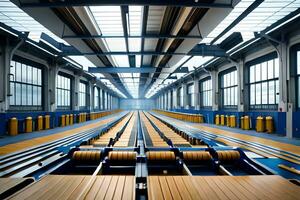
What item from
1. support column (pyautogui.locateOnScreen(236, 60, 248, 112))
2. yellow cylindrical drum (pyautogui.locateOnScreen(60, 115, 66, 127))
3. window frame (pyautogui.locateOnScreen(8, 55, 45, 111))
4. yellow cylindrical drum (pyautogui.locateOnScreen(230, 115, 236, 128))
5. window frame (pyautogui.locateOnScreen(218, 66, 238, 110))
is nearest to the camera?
window frame (pyautogui.locateOnScreen(8, 55, 45, 111))

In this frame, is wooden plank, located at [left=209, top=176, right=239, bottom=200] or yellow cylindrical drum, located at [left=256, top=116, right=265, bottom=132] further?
yellow cylindrical drum, located at [left=256, top=116, right=265, bottom=132]

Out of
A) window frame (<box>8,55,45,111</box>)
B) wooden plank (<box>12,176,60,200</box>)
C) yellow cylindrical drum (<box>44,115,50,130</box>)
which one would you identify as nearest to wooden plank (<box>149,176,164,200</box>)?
wooden plank (<box>12,176,60,200</box>)

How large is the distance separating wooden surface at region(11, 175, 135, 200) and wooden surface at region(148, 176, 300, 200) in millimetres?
414

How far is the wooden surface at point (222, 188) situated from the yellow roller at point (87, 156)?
6.95 ft

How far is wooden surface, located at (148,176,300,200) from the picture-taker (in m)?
2.94

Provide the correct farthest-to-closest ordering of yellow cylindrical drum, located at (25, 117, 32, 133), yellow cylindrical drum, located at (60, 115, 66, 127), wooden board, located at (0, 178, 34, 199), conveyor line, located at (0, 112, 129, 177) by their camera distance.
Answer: yellow cylindrical drum, located at (60, 115, 66, 127), yellow cylindrical drum, located at (25, 117, 32, 133), conveyor line, located at (0, 112, 129, 177), wooden board, located at (0, 178, 34, 199)

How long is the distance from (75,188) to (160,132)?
7.56 m

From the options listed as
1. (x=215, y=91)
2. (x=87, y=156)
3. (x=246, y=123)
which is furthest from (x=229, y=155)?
(x=215, y=91)

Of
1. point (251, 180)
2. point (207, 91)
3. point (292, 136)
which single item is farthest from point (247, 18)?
point (207, 91)

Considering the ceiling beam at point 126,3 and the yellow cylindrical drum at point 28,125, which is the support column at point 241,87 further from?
the yellow cylindrical drum at point 28,125

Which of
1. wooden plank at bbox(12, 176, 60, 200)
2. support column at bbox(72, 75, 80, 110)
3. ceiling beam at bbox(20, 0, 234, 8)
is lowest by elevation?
wooden plank at bbox(12, 176, 60, 200)

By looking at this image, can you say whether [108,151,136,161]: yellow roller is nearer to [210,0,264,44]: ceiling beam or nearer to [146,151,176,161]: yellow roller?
[146,151,176,161]: yellow roller

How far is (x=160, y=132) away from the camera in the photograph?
1055cm

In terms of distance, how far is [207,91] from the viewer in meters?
20.6
